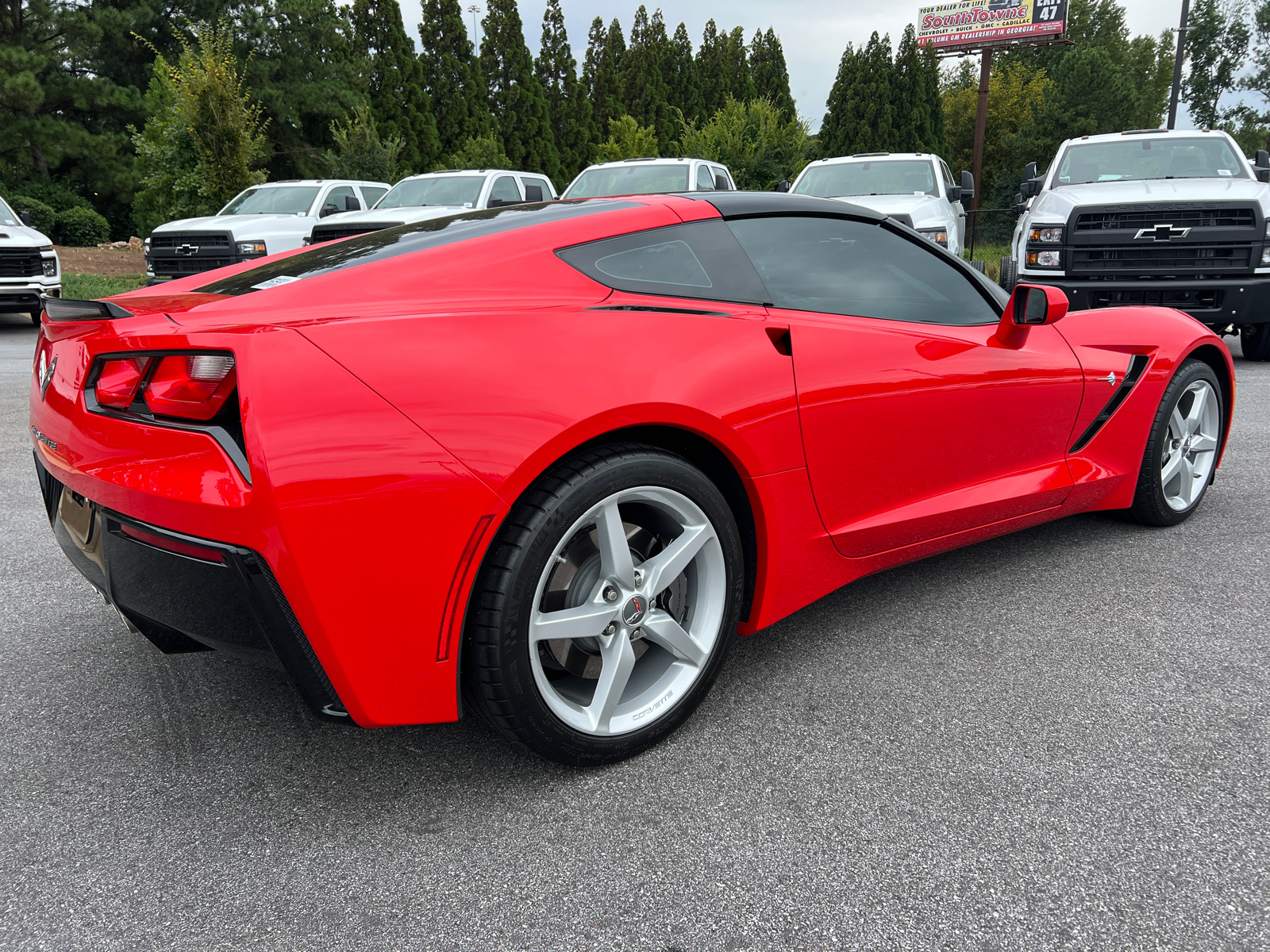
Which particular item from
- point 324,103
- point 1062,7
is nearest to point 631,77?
point 324,103

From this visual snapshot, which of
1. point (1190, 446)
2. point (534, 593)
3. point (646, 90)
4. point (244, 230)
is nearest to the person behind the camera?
point (534, 593)

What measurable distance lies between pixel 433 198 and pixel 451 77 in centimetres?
2228

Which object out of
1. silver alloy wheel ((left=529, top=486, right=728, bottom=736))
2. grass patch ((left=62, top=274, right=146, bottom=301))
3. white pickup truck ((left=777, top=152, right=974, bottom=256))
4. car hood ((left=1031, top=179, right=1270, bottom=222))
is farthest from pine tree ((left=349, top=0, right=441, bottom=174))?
silver alloy wheel ((left=529, top=486, right=728, bottom=736))

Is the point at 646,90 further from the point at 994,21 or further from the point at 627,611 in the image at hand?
the point at 627,611

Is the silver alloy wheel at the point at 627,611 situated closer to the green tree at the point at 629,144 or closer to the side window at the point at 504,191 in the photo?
the side window at the point at 504,191

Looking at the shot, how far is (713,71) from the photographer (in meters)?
44.6

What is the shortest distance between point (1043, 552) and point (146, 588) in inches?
123

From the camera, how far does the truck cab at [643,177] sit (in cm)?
1170

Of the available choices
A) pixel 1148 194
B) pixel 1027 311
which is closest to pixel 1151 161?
pixel 1148 194

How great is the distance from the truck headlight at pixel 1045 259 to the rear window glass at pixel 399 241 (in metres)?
6.86

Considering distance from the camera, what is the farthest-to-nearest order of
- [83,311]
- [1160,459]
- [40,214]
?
[40,214]
[1160,459]
[83,311]

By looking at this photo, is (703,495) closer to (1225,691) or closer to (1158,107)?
(1225,691)

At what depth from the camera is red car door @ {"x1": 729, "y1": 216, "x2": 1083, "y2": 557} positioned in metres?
2.60

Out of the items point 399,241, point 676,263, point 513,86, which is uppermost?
point 513,86
